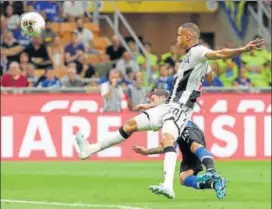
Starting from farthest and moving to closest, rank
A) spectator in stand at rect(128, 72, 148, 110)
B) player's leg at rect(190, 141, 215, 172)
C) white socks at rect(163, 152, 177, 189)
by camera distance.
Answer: spectator in stand at rect(128, 72, 148, 110) → player's leg at rect(190, 141, 215, 172) → white socks at rect(163, 152, 177, 189)

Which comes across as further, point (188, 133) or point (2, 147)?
point (2, 147)

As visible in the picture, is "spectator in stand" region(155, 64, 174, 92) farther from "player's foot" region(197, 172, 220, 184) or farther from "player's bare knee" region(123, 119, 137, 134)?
"player's foot" region(197, 172, 220, 184)

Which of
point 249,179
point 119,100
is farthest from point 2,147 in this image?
point 249,179

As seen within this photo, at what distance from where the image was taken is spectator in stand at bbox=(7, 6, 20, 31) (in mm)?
29766

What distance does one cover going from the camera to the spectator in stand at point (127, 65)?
2941 centimetres

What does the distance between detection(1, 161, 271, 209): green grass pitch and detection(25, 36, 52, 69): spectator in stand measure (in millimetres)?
4408

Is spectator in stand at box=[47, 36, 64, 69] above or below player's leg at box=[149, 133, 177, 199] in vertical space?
above

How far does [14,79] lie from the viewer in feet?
89.1

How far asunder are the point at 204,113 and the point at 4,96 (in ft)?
15.0

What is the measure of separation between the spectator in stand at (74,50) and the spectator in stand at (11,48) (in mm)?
1201

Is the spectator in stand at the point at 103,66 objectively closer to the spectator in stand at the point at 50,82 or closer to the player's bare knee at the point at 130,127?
the spectator in stand at the point at 50,82

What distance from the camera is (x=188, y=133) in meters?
14.7

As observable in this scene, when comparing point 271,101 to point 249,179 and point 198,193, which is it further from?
point 198,193

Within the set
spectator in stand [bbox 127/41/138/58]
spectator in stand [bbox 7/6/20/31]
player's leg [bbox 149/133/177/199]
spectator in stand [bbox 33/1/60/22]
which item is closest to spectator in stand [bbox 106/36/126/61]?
spectator in stand [bbox 127/41/138/58]
